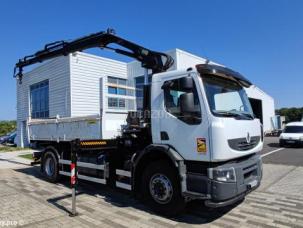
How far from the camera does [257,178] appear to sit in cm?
552

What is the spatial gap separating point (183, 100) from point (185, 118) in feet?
1.43

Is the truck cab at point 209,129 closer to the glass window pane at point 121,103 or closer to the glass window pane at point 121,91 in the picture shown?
the glass window pane at point 121,103

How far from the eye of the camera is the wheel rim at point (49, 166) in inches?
339

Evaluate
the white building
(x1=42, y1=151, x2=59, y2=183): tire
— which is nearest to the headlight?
the white building

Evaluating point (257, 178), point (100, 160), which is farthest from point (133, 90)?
point (257, 178)

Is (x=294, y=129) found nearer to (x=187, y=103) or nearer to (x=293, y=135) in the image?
(x=293, y=135)

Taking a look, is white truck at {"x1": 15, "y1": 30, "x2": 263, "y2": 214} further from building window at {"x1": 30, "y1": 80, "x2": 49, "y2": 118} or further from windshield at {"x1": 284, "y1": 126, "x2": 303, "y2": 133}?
windshield at {"x1": 284, "y1": 126, "x2": 303, "y2": 133}

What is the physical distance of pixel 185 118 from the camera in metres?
5.02

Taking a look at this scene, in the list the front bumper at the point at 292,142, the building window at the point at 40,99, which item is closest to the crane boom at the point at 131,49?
the building window at the point at 40,99

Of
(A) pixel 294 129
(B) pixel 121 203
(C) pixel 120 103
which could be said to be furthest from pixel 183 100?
(A) pixel 294 129

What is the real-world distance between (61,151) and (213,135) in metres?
5.41

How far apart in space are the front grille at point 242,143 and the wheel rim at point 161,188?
1.38 m

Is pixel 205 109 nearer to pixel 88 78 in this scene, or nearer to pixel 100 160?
pixel 100 160

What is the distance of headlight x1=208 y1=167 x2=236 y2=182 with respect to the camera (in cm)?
455
